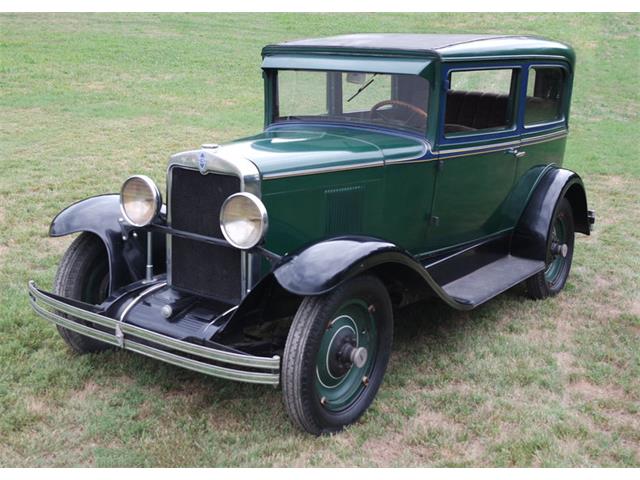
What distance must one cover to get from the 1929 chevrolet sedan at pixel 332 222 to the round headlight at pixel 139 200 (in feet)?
0.04

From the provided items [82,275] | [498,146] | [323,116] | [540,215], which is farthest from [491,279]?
[82,275]

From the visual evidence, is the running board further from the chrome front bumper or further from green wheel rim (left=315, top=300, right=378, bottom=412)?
the chrome front bumper

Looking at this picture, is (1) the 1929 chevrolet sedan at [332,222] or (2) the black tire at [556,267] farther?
(2) the black tire at [556,267]

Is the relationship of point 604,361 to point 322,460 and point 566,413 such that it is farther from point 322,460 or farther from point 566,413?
point 322,460

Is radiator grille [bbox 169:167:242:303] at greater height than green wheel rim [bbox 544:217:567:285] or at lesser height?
greater

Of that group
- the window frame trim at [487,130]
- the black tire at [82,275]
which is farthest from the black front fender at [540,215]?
the black tire at [82,275]

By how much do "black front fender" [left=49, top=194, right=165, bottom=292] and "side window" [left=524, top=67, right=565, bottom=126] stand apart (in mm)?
2785

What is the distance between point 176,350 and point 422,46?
2274 millimetres

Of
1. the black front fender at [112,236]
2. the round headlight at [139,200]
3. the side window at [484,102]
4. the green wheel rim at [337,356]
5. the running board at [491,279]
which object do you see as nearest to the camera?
the green wheel rim at [337,356]

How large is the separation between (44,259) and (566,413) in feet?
13.4

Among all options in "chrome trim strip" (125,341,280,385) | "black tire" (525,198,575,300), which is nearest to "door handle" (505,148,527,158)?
"black tire" (525,198,575,300)

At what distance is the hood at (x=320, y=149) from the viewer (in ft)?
11.9

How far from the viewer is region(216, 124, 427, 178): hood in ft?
11.9

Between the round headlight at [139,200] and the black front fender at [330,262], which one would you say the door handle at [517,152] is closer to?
the black front fender at [330,262]
